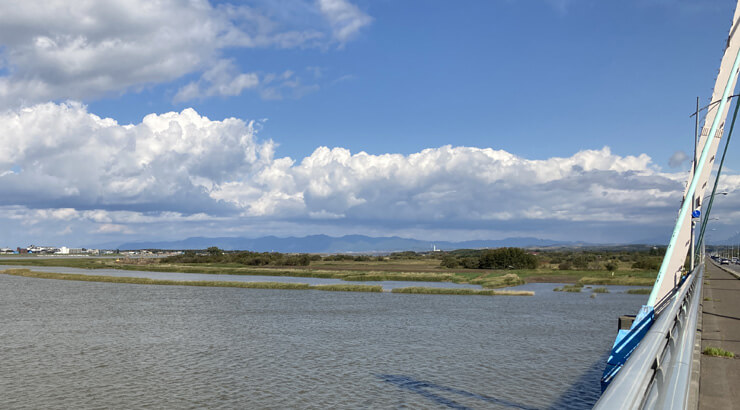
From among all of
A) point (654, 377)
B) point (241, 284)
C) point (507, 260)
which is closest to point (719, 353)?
point (654, 377)

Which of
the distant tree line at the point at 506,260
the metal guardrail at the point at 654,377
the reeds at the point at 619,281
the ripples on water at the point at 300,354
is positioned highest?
the metal guardrail at the point at 654,377

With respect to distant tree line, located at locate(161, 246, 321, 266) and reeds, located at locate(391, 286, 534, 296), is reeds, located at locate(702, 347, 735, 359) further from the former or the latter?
distant tree line, located at locate(161, 246, 321, 266)

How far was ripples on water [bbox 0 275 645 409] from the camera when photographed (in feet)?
74.5

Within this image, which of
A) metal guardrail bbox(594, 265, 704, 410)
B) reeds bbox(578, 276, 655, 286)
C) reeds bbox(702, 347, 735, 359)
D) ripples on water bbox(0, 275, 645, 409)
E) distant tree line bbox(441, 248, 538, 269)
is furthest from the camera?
distant tree line bbox(441, 248, 538, 269)

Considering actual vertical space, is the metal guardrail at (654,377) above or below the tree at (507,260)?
above

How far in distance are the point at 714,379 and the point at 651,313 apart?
1868 millimetres

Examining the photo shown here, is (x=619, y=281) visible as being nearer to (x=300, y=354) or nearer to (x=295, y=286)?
(x=295, y=286)

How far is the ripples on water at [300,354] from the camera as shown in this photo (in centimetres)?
2272

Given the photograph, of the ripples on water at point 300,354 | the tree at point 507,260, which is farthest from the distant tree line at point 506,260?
the ripples on water at point 300,354

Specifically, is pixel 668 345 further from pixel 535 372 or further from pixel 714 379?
pixel 535 372

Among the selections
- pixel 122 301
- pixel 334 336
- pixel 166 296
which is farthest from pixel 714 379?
pixel 166 296

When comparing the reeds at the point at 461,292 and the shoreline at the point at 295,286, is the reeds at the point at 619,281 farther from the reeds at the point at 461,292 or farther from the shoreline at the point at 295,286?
the shoreline at the point at 295,286

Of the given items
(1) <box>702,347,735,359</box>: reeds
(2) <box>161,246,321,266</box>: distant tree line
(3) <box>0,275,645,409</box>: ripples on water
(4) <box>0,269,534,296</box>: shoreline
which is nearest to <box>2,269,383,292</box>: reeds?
(4) <box>0,269,534,296</box>: shoreline

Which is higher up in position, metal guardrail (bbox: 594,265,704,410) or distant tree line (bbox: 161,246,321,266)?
metal guardrail (bbox: 594,265,704,410)
